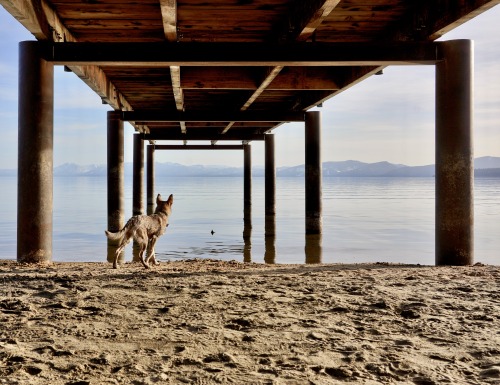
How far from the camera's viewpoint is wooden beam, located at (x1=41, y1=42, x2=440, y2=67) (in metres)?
7.80

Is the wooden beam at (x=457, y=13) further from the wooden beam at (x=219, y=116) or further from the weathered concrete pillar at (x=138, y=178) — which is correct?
the weathered concrete pillar at (x=138, y=178)

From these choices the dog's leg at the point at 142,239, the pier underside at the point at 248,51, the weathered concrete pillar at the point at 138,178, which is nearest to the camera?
the dog's leg at the point at 142,239

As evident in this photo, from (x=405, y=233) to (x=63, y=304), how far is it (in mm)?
15755

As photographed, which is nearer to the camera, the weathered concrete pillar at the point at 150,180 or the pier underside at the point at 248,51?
the pier underside at the point at 248,51

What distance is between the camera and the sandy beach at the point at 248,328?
3.23m

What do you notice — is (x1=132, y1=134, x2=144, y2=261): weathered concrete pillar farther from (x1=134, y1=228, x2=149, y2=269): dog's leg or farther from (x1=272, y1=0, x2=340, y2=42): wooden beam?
(x1=272, y1=0, x2=340, y2=42): wooden beam

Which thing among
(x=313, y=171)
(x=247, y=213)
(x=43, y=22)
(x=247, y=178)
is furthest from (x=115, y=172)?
(x=247, y=178)

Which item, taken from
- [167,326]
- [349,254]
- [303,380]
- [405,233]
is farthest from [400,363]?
[405,233]

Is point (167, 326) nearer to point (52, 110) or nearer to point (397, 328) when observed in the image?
point (397, 328)

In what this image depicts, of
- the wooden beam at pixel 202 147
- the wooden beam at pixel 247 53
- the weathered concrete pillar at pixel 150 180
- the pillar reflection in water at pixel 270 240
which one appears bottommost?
the pillar reflection in water at pixel 270 240

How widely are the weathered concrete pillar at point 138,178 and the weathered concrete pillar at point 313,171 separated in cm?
907

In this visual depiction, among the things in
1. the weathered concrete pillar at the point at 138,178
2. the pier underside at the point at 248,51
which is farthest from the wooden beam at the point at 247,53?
the weathered concrete pillar at the point at 138,178

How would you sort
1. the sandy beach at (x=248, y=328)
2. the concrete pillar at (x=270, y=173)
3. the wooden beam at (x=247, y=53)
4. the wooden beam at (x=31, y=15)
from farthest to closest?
the concrete pillar at (x=270, y=173)
the wooden beam at (x=247, y=53)
the wooden beam at (x=31, y=15)
the sandy beach at (x=248, y=328)

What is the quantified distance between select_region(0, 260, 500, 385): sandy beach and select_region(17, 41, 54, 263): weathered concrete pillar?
1167mm
